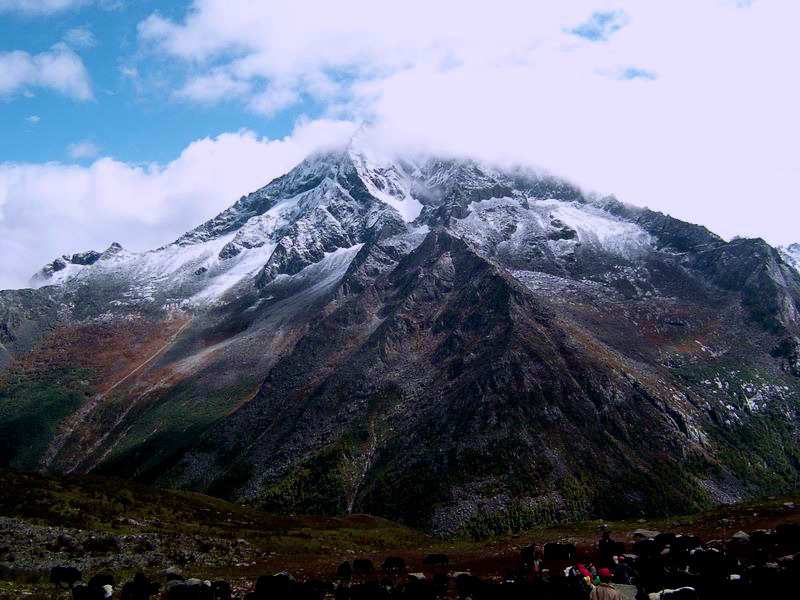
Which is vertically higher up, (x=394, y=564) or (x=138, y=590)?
(x=138, y=590)

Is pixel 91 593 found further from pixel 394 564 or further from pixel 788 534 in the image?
pixel 788 534

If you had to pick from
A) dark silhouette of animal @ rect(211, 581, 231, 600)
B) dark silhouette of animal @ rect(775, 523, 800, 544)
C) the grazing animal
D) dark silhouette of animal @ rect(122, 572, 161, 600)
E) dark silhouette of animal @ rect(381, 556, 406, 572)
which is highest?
dark silhouette of animal @ rect(775, 523, 800, 544)

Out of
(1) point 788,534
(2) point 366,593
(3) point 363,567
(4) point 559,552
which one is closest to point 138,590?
(2) point 366,593

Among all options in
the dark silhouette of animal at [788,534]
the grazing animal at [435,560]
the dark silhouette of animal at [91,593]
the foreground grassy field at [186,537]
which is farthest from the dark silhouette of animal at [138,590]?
the dark silhouette of animal at [788,534]

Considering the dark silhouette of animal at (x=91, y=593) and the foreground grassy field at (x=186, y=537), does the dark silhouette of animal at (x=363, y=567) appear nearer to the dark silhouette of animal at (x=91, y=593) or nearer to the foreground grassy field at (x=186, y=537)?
the foreground grassy field at (x=186, y=537)

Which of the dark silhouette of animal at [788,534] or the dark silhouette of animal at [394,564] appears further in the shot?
the dark silhouette of animal at [394,564]

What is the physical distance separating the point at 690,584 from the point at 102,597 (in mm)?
36182

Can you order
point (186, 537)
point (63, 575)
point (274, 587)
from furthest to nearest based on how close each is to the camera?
point (186, 537) < point (63, 575) < point (274, 587)

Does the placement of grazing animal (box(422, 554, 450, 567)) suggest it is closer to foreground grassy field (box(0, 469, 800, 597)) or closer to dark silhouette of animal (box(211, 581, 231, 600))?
foreground grassy field (box(0, 469, 800, 597))

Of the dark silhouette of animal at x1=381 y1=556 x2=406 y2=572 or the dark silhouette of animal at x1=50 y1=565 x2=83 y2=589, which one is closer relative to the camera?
the dark silhouette of animal at x1=50 y1=565 x2=83 y2=589

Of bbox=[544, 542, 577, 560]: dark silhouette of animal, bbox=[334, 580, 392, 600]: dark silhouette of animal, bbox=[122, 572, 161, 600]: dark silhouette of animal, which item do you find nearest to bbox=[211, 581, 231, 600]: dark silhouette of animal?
bbox=[122, 572, 161, 600]: dark silhouette of animal

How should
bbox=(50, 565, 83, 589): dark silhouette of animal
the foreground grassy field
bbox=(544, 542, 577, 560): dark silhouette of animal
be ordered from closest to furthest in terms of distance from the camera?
bbox=(50, 565, 83, 589): dark silhouette of animal
bbox=(544, 542, 577, 560): dark silhouette of animal
the foreground grassy field

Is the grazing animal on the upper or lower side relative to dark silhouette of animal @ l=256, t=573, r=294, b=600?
lower

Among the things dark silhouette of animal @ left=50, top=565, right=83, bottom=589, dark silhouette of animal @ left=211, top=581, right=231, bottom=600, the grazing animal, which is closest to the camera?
dark silhouette of animal @ left=211, top=581, right=231, bottom=600
